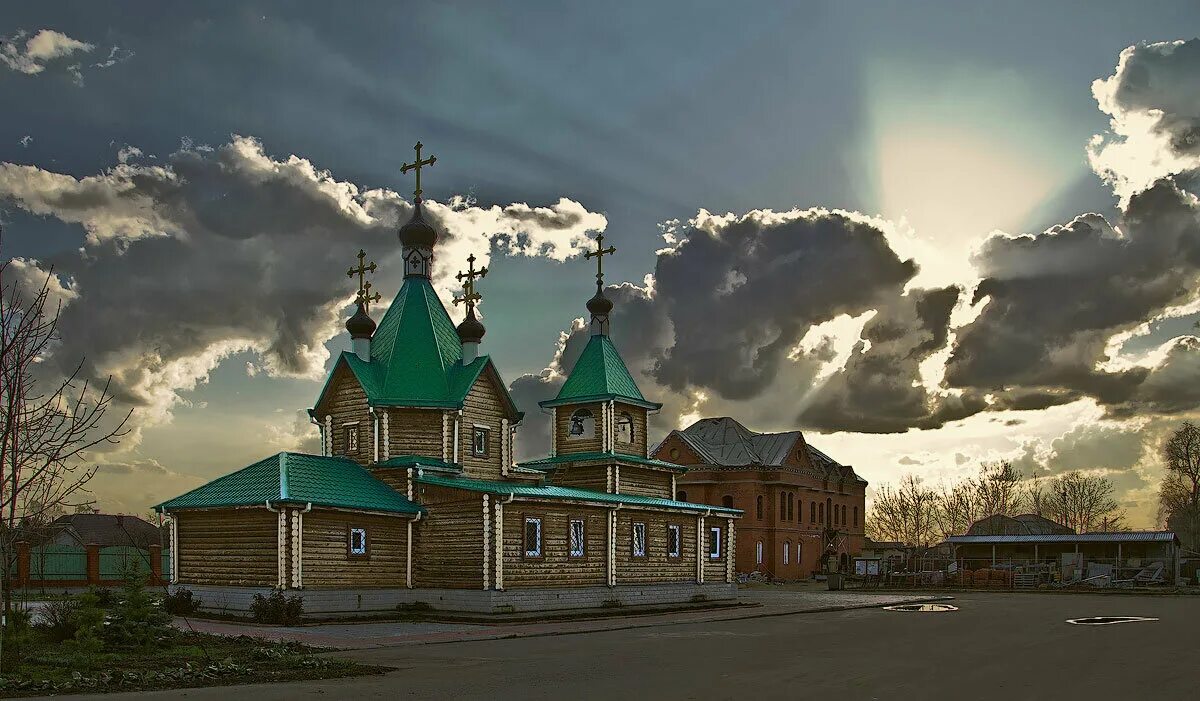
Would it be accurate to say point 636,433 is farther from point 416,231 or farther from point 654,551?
point 416,231

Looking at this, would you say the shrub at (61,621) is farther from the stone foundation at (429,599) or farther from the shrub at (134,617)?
the stone foundation at (429,599)

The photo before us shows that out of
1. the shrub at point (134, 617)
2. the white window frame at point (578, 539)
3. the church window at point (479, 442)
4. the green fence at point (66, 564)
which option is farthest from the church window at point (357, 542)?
the green fence at point (66, 564)

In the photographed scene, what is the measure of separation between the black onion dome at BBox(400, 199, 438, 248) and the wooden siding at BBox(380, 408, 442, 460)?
21.3 feet

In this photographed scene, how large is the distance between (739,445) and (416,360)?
39610 mm

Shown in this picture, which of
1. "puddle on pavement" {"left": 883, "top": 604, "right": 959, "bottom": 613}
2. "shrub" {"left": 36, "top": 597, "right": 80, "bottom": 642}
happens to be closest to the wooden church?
"puddle on pavement" {"left": 883, "top": 604, "right": 959, "bottom": 613}

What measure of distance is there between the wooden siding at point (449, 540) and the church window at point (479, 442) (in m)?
2.78

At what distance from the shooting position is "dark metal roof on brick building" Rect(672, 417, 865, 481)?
66.0 meters

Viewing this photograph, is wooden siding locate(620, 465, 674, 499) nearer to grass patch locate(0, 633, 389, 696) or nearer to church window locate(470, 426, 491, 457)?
church window locate(470, 426, 491, 457)

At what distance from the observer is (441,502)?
1134 inches

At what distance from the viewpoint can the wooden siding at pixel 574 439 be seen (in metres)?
36.4

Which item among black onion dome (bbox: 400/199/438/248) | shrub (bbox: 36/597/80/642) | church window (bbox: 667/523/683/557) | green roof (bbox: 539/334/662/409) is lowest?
church window (bbox: 667/523/683/557)

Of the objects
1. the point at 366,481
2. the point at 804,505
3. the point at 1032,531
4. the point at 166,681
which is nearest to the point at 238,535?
the point at 366,481

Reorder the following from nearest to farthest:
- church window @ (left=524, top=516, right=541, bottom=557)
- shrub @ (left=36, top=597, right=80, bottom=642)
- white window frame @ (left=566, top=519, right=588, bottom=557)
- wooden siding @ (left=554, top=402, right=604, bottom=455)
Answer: shrub @ (left=36, top=597, right=80, bottom=642), church window @ (left=524, top=516, right=541, bottom=557), white window frame @ (left=566, top=519, right=588, bottom=557), wooden siding @ (left=554, top=402, right=604, bottom=455)

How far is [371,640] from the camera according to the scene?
842 inches
